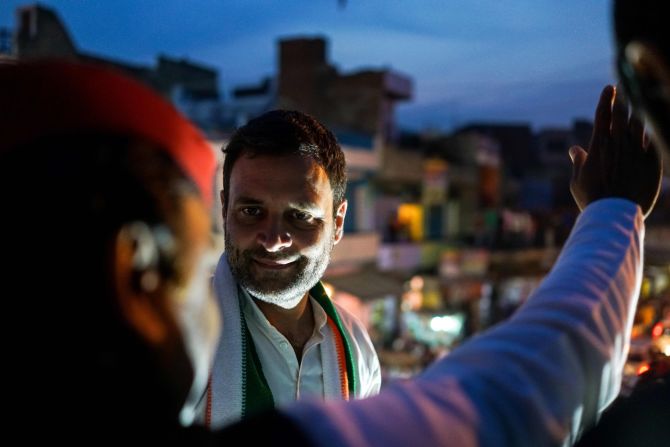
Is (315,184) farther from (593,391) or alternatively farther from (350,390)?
(593,391)

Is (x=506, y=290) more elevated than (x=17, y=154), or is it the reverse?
(x=17, y=154)

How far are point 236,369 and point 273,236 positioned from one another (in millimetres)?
461

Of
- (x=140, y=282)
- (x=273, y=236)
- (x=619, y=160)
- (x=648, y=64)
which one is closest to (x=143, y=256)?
(x=140, y=282)

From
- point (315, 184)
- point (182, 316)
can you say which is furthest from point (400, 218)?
point (182, 316)

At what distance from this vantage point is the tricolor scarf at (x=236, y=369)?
5.97ft

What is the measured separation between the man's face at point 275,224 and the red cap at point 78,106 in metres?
1.15

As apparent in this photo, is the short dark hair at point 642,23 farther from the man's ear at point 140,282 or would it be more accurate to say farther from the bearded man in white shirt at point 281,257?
the bearded man in white shirt at point 281,257

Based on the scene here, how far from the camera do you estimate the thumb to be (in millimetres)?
1438

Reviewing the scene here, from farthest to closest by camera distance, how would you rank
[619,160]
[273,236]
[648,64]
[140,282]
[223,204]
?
→ [223,204], [273,236], [619,160], [648,64], [140,282]

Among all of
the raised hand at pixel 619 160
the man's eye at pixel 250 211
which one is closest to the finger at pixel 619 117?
the raised hand at pixel 619 160

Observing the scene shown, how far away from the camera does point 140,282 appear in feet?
2.70

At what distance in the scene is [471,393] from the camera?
102cm

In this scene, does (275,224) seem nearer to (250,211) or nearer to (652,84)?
(250,211)

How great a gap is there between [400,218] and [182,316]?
65.4ft
